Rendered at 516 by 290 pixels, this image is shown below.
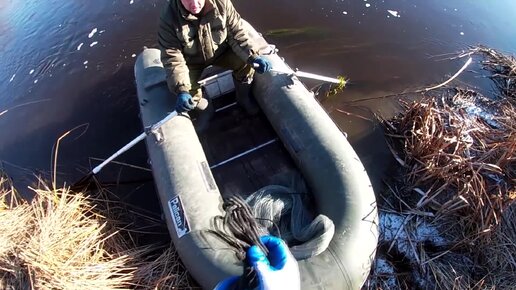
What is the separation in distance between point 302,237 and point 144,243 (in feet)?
4.31

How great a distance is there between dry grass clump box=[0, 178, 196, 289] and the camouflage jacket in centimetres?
116

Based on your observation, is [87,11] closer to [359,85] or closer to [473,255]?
[359,85]

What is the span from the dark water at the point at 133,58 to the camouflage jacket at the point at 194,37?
1.08 m

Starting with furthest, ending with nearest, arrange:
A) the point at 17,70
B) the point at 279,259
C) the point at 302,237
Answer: the point at 17,70
the point at 302,237
the point at 279,259

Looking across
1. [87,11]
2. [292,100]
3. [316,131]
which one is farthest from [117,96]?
[316,131]

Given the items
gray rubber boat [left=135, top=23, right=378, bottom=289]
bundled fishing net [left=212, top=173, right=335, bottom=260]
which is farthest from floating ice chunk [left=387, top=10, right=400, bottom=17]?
bundled fishing net [left=212, top=173, right=335, bottom=260]

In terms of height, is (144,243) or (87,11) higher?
(87,11)

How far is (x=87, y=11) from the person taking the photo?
543cm

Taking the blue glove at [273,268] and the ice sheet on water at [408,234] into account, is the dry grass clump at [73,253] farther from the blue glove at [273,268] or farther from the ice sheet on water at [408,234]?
the ice sheet on water at [408,234]

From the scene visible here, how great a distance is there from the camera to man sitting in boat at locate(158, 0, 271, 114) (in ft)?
10.0

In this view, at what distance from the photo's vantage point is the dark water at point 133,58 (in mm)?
4012

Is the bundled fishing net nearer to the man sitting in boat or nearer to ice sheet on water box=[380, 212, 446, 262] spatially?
ice sheet on water box=[380, 212, 446, 262]

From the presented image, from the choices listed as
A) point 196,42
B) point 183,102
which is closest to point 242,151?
point 183,102

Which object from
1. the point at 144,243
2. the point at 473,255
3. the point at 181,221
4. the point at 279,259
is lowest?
the point at 473,255
